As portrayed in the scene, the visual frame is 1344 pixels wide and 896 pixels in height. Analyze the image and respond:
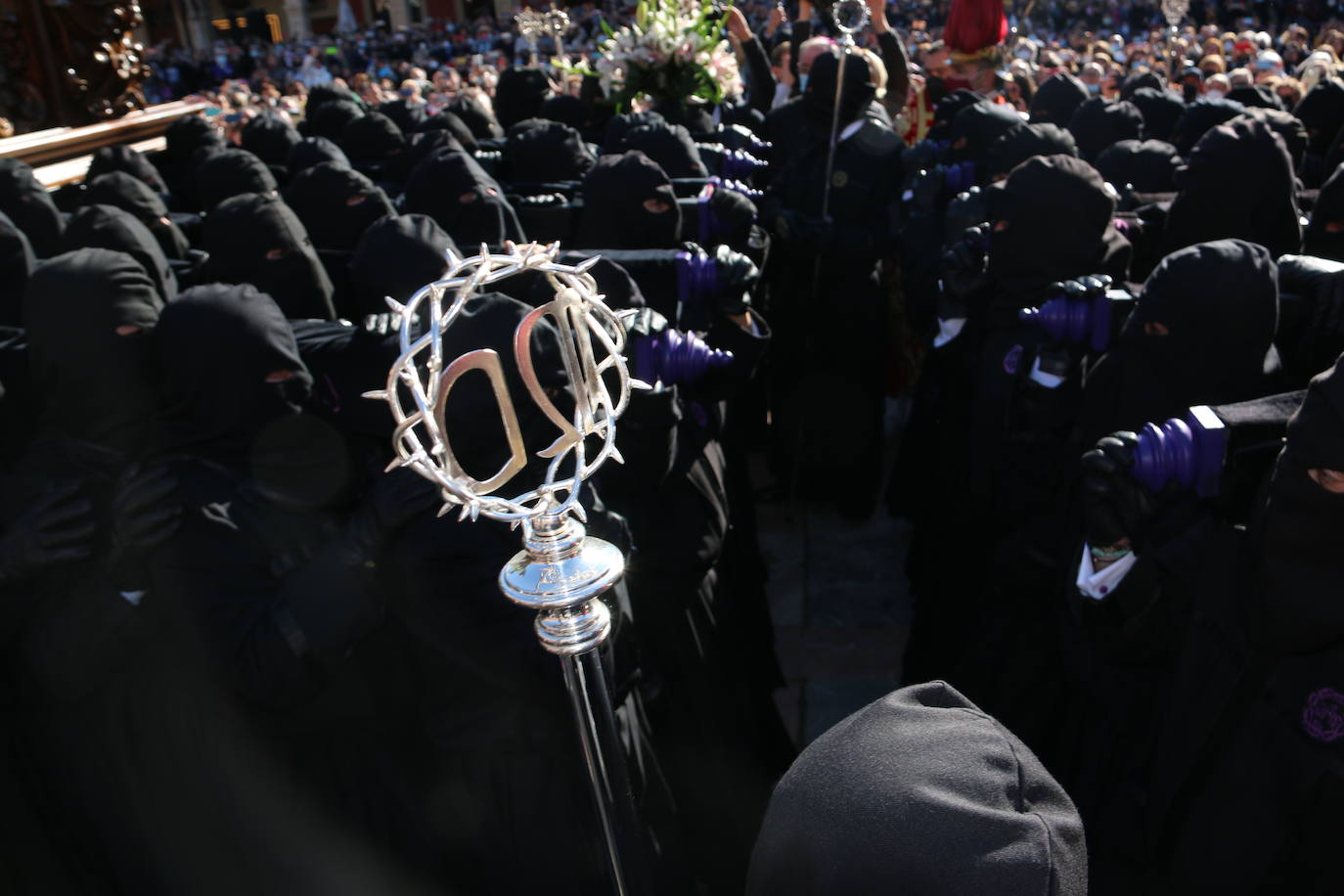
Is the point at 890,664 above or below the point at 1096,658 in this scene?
below

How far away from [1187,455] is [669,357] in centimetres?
138

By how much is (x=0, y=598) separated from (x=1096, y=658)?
2927 millimetres

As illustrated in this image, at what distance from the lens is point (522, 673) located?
2158 millimetres

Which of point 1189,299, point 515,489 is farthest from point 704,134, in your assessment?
point 515,489

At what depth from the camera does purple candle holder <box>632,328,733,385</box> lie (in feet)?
9.23

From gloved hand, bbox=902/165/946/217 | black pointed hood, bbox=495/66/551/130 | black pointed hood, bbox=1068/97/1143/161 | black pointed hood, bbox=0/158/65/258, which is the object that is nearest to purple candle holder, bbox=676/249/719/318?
gloved hand, bbox=902/165/946/217

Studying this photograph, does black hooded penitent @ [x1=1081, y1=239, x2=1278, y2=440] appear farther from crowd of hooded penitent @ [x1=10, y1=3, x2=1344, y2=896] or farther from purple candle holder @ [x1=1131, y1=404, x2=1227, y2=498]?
purple candle holder @ [x1=1131, y1=404, x2=1227, y2=498]

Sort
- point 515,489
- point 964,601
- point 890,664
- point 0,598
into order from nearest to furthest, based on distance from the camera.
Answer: point 515,489, point 0,598, point 964,601, point 890,664

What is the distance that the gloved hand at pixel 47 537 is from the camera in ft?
7.66

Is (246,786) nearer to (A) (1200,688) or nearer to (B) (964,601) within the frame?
(A) (1200,688)

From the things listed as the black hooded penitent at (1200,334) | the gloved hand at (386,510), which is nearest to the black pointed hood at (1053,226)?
the black hooded penitent at (1200,334)

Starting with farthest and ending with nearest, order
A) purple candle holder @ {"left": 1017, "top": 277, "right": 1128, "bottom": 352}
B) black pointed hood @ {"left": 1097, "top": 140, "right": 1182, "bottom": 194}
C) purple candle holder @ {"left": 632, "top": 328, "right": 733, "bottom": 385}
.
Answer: black pointed hood @ {"left": 1097, "top": 140, "right": 1182, "bottom": 194} → purple candle holder @ {"left": 1017, "top": 277, "right": 1128, "bottom": 352} → purple candle holder @ {"left": 632, "top": 328, "right": 733, "bottom": 385}

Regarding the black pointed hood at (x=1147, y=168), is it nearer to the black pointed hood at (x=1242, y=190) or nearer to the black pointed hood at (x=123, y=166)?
the black pointed hood at (x=1242, y=190)

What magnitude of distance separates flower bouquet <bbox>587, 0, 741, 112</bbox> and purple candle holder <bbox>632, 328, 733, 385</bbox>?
16.2ft
